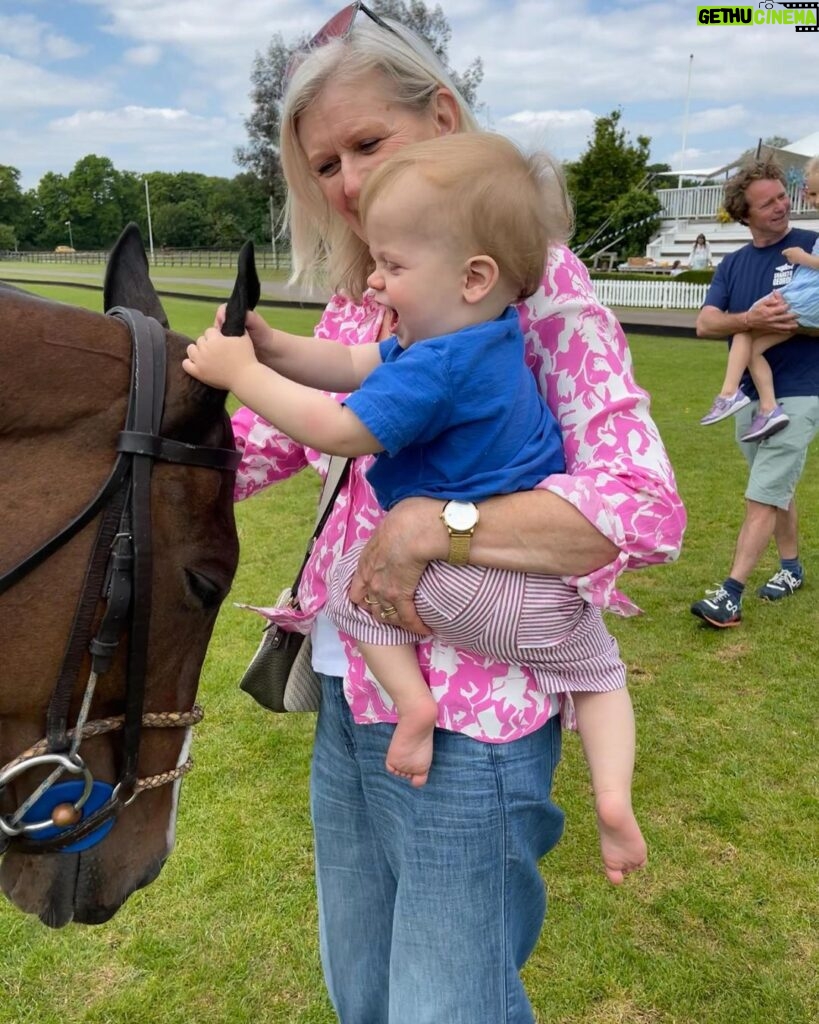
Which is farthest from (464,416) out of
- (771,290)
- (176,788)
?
(771,290)

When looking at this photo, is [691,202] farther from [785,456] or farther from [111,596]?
[111,596]

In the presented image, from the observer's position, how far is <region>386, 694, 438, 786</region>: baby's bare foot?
156 cm

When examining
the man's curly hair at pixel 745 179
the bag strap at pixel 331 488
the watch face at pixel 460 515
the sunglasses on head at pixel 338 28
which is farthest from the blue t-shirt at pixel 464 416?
the man's curly hair at pixel 745 179

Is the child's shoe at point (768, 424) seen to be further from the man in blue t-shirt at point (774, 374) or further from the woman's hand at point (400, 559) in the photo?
the woman's hand at point (400, 559)

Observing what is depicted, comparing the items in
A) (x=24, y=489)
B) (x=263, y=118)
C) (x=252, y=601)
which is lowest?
(x=252, y=601)

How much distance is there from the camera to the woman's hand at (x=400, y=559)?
1.51 metres

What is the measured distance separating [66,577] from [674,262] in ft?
139

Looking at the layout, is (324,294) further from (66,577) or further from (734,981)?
(734,981)

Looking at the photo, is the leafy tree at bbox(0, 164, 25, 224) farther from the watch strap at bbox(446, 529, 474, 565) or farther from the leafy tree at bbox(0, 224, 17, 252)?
the watch strap at bbox(446, 529, 474, 565)

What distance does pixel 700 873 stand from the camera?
3561mm

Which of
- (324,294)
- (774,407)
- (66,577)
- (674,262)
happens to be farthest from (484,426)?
(674,262)

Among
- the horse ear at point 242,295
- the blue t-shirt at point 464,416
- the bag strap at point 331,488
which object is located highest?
the horse ear at point 242,295

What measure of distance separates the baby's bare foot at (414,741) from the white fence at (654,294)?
2748 centimetres

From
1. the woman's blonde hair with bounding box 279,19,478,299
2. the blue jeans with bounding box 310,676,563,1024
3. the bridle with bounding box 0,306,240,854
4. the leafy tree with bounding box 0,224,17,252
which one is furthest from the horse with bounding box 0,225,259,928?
the leafy tree with bounding box 0,224,17,252
